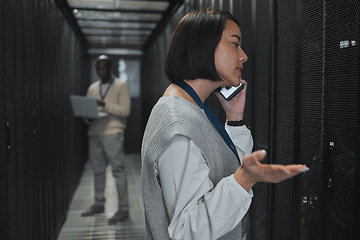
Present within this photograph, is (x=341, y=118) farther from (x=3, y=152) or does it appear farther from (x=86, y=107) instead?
(x=86, y=107)

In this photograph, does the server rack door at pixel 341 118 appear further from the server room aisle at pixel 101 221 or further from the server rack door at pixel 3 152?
the server room aisle at pixel 101 221

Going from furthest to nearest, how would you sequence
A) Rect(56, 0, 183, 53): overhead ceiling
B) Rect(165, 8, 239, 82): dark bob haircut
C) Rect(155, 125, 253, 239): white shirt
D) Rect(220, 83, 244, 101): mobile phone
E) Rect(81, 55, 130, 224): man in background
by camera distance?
Rect(56, 0, 183, 53): overhead ceiling → Rect(81, 55, 130, 224): man in background → Rect(220, 83, 244, 101): mobile phone → Rect(165, 8, 239, 82): dark bob haircut → Rect(155, 125, 253, 239): white shirt

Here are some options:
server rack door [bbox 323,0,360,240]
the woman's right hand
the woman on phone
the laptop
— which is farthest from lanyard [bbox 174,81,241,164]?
the laptop

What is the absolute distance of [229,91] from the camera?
1433mm

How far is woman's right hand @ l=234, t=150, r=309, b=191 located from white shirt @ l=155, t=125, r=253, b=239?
0.03m

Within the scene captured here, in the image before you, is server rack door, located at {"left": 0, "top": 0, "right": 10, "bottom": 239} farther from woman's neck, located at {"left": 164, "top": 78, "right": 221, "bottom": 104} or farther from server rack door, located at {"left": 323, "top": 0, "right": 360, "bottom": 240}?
server rack door, located at {"left": 323, "top": 0, "right": 360, "bottom": 240}

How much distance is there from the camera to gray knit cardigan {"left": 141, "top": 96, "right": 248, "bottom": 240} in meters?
1.04

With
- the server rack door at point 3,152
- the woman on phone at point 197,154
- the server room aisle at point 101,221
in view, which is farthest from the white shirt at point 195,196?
the server room aisle at point 101,221

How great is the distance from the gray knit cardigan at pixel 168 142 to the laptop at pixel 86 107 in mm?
3207

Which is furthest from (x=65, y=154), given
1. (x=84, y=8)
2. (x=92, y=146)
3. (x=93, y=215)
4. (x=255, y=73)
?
(x=255, y=73)

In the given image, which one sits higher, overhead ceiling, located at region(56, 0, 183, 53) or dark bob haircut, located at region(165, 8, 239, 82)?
overhead ceiling, located at region(56, 0, 183, 53)

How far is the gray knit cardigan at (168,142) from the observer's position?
40.9 inches

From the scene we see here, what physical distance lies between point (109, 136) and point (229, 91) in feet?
10.5

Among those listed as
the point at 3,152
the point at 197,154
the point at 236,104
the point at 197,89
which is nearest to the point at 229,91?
the point at 236,104
